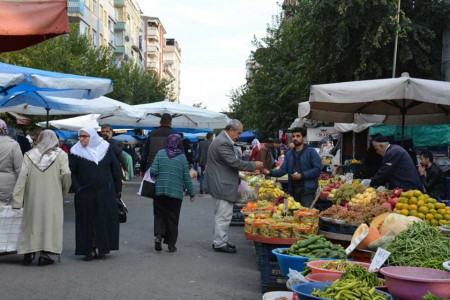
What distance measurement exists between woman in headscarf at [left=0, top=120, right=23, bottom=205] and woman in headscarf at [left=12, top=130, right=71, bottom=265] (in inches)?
15.3

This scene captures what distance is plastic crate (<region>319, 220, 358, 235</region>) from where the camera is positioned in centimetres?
761

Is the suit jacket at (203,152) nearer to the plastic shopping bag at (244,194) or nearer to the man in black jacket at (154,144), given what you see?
the man in black jacket at (154,144)

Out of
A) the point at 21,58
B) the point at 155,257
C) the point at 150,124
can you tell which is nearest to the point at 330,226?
the point at 155,257

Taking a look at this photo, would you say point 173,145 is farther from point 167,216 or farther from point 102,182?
point 102,182

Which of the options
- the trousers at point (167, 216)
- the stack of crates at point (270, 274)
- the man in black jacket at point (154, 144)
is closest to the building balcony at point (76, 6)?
the man in black jacket at point (154, 144)

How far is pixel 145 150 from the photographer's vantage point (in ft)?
40.8

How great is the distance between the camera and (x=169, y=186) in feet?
32.8

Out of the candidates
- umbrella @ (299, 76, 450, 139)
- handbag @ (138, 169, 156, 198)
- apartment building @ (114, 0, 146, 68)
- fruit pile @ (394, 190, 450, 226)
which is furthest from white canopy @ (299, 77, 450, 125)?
apartment building @ (114, 0, 146, 68)

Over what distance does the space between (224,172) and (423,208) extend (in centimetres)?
364

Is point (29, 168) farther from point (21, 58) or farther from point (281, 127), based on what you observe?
point (281, 127)

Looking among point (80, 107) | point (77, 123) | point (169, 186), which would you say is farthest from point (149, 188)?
point (77, 123)

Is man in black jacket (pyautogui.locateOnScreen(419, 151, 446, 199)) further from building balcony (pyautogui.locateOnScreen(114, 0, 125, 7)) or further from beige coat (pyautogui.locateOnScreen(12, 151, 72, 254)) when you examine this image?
building balcony (pyautogui.locateOnScreen(114, 0, 125, 7))

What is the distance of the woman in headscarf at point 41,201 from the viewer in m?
8.88

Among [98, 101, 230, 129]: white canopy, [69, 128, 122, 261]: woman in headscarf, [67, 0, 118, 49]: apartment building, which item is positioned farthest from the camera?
[67, 0, 118, 49]: apartment building
